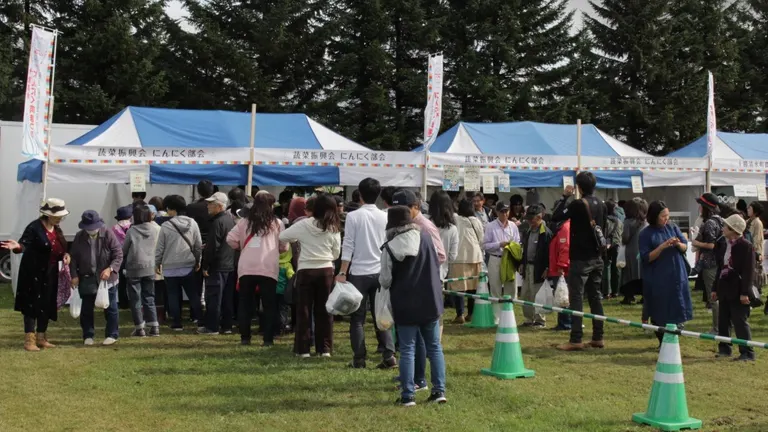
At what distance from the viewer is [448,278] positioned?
10148 millimetres

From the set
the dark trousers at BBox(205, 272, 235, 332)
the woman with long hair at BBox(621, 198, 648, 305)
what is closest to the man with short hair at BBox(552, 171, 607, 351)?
the woman with long hair at BBox(621, 198, 648, 305)

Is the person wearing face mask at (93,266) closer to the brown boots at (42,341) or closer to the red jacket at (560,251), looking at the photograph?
the brown boots at (42,341)

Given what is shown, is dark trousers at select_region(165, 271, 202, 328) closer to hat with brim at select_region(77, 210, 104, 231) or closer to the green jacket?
hat with brim at select_region(77, 210, 104, 231)

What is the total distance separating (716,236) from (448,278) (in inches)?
130

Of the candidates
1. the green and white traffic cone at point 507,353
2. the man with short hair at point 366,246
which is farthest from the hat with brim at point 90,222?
the green and white traffic cone at point 507,353

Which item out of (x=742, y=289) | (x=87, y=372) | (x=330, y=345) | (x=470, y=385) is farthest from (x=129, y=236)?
(x=742, y=289)

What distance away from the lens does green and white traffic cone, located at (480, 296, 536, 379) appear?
275 inches

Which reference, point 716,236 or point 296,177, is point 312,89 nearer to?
point 296,177

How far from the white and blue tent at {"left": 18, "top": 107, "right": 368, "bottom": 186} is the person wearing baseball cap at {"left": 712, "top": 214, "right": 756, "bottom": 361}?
715 cm

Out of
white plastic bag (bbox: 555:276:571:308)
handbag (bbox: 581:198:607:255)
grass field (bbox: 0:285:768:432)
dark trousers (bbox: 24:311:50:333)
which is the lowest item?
grass field (bbox: 0:285:768:432)

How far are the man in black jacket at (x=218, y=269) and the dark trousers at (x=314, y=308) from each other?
6.09 feet

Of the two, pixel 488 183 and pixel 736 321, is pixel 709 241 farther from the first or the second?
pixel 488 183

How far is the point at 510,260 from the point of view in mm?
10117

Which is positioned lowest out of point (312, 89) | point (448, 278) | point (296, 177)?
point (448, 278)
